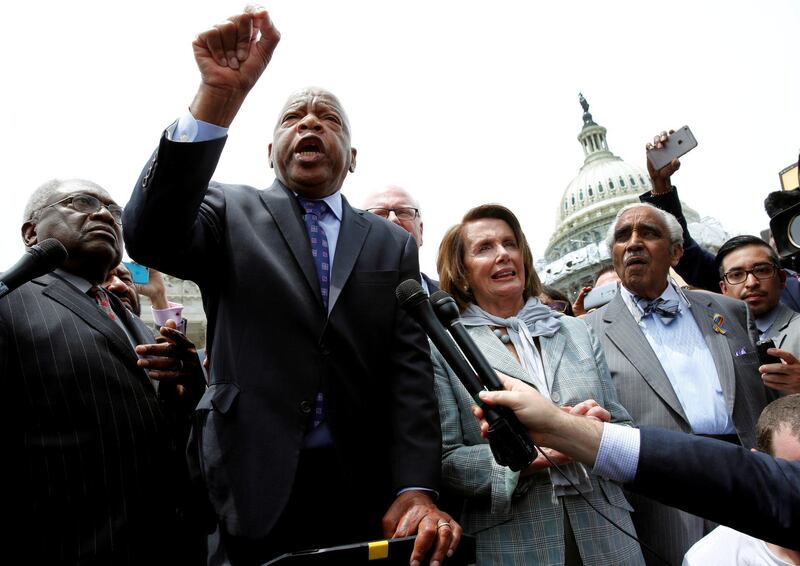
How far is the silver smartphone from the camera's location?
4219mm

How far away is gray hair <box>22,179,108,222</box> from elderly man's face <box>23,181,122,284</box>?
0.06 feet

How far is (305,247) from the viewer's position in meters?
1.96

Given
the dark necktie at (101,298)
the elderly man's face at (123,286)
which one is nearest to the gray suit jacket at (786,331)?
the dark necktie at (101,298)

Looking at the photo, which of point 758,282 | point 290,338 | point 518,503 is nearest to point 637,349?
point 518,503

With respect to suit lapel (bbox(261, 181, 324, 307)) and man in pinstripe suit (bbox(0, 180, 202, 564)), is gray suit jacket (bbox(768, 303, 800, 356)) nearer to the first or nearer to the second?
suit lapel (bbox(261, 181, 324, 307))

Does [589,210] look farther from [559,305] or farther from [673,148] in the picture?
[673,148]

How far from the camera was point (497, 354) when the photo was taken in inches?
95.7

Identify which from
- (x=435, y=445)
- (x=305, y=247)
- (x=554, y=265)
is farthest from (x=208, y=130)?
(x=554, y=265)

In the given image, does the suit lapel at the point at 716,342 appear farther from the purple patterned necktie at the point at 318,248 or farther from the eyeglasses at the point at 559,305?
the purple patterned necktie at the point at 318,248

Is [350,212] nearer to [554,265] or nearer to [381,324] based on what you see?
[381,324]

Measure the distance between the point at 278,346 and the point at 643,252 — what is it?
273 centimetres

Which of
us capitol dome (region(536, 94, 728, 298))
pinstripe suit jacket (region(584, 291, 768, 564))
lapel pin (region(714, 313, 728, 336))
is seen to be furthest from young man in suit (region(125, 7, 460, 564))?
us capitol dome (region(536, 94, 728, 298))

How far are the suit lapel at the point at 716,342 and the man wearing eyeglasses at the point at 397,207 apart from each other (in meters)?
1.94

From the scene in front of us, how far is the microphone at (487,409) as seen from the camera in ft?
4.43
